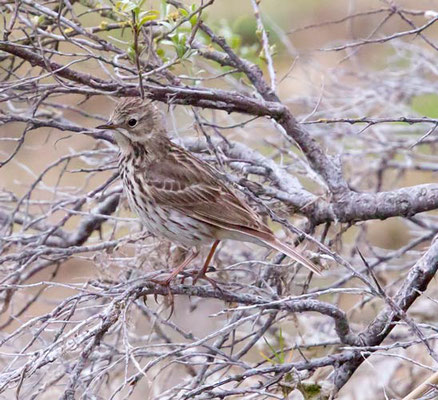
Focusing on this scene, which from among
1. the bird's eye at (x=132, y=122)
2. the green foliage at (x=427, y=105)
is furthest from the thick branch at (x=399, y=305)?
the green foliage at (x=427, y=105)

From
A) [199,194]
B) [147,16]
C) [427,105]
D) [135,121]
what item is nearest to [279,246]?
[199,194]

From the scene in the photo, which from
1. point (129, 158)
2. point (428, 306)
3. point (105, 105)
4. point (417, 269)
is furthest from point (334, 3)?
point (417, 269)

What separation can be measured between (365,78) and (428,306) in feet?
5.97

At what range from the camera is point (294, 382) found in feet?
12.2

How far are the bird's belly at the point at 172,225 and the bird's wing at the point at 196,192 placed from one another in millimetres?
42

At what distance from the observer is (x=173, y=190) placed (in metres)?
4.69

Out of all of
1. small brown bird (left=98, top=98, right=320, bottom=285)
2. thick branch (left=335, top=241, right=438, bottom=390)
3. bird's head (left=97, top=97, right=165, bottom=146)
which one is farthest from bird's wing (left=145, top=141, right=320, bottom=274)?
thick branch (left=335, top=241, right=438, bottom=390)

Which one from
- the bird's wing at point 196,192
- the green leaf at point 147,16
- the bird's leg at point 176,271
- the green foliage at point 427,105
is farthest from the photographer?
the green foliage at point 427,105

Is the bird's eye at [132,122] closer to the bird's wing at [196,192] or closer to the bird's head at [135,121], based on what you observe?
the bird's head at [135,121]

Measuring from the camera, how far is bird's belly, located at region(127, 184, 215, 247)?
4.48 m

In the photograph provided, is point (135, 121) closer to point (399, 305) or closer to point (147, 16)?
point (147, 16)

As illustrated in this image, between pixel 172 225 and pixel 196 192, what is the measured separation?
322mm

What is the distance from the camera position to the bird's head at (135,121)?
461 cm

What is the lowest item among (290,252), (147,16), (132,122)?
(290,252)
